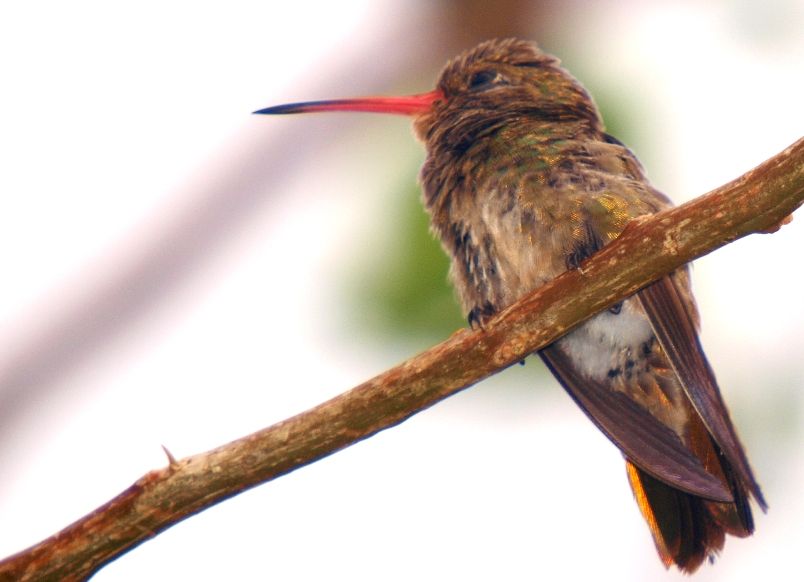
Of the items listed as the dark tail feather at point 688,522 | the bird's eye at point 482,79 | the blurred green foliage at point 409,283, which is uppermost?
the bird's eye at point 482,79

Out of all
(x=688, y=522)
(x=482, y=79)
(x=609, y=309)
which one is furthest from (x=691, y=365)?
(x=482, y=79)

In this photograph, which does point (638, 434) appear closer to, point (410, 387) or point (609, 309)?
point (609, 309)

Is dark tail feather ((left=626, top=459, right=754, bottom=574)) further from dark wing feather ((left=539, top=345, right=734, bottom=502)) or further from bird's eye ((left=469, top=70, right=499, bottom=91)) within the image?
bird's eye ((left=469, top=70, right=499, bottom=91))

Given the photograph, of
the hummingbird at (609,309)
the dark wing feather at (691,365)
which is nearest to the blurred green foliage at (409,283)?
the hummingbird at (609,309)

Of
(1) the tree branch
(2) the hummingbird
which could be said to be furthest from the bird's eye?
(1) the tree branch

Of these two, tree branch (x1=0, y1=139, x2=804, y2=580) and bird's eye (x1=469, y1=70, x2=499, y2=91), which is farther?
bird's eye (x1=469, y1=70, x2=499, y2=91)

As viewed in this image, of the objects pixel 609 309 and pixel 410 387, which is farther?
pixel 609 309

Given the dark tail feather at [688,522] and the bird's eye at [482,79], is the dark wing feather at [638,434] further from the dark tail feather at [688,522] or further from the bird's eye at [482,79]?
the bird's eye at [482,79]
